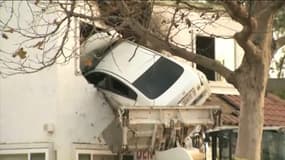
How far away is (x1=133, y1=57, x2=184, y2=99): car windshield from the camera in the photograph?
2141 cm

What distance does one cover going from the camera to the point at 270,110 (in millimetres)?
25812

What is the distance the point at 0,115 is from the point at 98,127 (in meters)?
2.37

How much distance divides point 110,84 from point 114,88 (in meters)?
0.14

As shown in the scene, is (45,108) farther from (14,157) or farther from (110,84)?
(110,84)

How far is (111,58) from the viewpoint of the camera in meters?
21.7

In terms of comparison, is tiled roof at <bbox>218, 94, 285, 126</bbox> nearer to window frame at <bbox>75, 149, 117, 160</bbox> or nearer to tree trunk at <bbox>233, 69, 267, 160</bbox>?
window frame at <bbox>75, 149, 117, 160</bbox>

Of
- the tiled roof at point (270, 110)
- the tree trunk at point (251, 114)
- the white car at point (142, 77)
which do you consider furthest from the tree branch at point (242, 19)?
the tiled roof at point (270, 110)

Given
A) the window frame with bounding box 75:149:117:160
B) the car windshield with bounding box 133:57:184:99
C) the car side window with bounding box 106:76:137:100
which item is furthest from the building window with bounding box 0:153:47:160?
the car windshield with bounding box 133:57:184:99

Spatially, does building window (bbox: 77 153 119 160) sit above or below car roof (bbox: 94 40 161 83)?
below

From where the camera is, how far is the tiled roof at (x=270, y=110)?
22.7 metres

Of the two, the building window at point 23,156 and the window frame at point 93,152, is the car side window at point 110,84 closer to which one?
the window frame at point 93,152

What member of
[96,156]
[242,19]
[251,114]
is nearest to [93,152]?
[96,156]

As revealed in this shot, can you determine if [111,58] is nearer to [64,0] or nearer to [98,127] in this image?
[98,127]

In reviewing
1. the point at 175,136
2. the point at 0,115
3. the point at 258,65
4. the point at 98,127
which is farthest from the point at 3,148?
the point at 258,65
